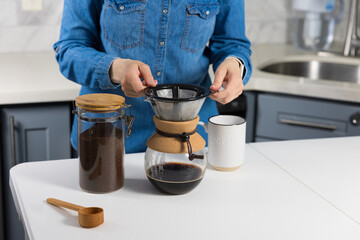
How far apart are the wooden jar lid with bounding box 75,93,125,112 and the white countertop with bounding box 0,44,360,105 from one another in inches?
31.2

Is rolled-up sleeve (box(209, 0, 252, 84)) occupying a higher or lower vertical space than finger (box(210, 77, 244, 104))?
higher

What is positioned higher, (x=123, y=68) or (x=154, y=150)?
(x=123, y=68)

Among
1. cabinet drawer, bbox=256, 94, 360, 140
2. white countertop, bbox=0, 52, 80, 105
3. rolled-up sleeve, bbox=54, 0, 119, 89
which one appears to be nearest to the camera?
rolled-up sleeve, bbox=54, 0, 119, 89

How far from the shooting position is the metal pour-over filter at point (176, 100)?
1056mm

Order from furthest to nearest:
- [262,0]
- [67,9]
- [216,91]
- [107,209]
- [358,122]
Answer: [262,0]
[358,122]
[67,9]
[216,91]
[107,209]

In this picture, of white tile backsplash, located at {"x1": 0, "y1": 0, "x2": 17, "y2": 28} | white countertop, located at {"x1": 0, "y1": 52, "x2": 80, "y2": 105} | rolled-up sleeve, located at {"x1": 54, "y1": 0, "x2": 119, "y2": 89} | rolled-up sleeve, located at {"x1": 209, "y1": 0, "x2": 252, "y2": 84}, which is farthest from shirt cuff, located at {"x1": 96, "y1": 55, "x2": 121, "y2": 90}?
white tile backsplash, located at {"x1": 0, "y1": 0, "x2": 17, "y2": 28}

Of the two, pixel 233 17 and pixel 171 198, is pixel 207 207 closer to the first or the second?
pixel 171 198

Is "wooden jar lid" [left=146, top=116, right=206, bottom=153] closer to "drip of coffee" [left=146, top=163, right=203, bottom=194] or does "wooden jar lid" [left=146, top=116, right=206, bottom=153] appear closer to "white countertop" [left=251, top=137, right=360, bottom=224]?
"drip of coffee" [left=146, top=163, right=203, bottom=194]

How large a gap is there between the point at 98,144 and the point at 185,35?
1.71ft

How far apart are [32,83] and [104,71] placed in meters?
0.74

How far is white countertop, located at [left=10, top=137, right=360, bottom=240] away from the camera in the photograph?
3.22 ft

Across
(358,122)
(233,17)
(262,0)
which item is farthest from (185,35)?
(262,0)

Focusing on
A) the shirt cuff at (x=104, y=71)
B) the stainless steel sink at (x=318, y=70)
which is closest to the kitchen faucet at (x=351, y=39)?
the stainless steel sink at (x=318, y=70)

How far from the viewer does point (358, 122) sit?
1988 mm
